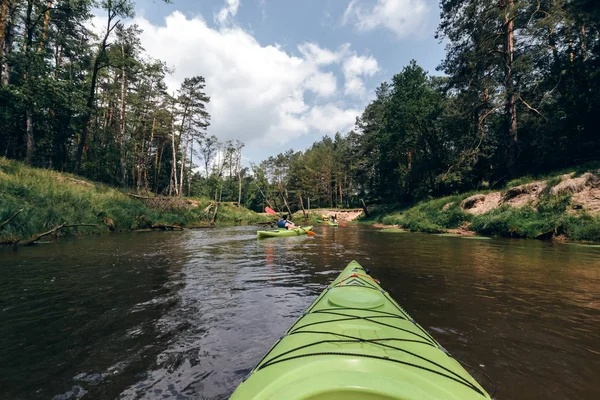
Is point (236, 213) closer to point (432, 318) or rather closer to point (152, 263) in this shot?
point (152, 263)

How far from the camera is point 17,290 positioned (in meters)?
4.69

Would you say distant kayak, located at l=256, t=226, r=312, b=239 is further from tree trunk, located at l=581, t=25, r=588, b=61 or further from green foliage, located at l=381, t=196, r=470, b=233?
tree trunk, located at l=581, t=25, r=588, b=61

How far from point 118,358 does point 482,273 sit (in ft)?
22.5

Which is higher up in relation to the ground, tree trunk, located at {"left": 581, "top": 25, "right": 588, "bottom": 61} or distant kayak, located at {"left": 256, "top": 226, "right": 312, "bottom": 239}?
tree trunk, located at {"left": 581, "top": 25, "right": 588, "bottom": 61}

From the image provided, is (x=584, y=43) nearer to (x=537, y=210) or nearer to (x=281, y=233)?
(x=537, y=210)

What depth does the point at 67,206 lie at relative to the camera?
12422 mm

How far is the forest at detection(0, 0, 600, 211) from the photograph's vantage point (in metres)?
14.6

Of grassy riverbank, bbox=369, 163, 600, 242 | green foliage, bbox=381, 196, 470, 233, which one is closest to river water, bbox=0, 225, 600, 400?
grassy riverbank, bbox=369, 163, 600, 242

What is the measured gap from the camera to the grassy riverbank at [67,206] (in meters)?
9.52

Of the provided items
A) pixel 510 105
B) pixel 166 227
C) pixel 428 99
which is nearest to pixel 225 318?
pixel 166 227

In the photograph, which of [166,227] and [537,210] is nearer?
[537,210]

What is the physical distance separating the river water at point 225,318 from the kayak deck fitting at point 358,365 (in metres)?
0.84

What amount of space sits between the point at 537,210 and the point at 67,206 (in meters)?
21.7

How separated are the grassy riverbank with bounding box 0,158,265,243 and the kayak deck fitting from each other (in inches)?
433
